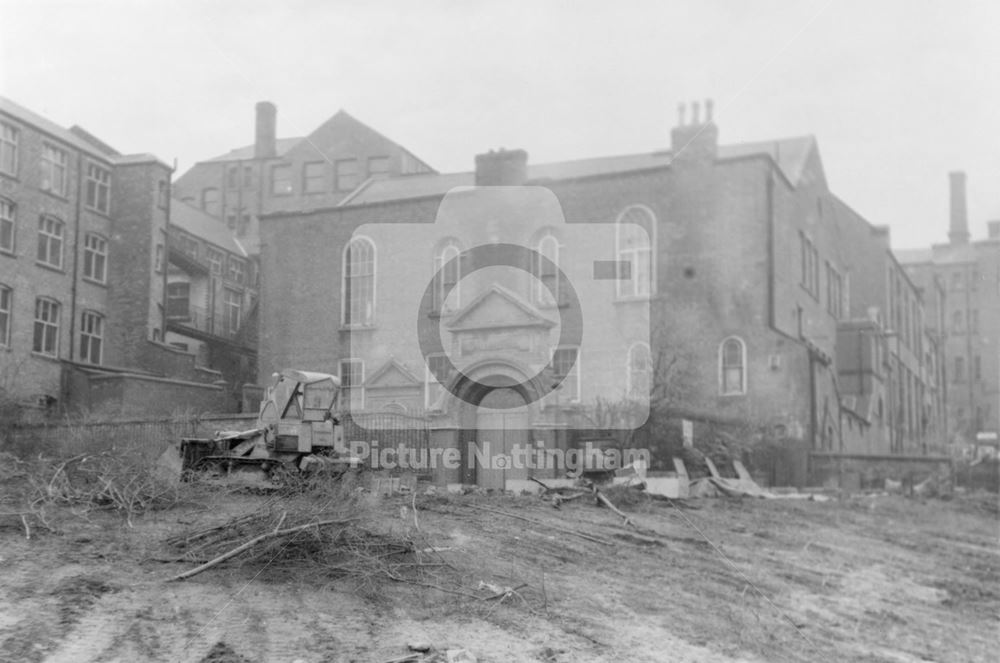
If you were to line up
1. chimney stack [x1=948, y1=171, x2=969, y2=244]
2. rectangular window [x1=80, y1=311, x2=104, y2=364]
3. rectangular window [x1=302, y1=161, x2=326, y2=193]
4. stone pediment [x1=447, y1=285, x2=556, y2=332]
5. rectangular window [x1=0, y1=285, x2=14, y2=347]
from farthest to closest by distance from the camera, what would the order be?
chimney stack [x1=948, y1=171, x2=969, y2=244]
rectangular window [x1=302, y1=161, x2=326, y2=193]
rectangular window [x1=80, y1=311, x2=104, y2=364]
rectangular window [x1=0, y1=285, x2=14, y2=347]
stone pediment [x1=447, y1=285, x2=556, y2=332]

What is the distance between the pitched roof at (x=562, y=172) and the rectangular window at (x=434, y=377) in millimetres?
5747

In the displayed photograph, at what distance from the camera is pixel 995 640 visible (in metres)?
15.4

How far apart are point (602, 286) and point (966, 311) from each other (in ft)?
199

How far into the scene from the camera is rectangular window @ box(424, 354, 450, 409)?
102 feet

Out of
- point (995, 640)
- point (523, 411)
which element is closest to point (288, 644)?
point (995, 640)

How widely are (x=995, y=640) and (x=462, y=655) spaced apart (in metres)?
8.84

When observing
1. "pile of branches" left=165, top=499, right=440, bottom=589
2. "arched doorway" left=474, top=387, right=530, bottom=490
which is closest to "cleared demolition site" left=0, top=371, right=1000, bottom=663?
"pile of branches" left=165, top=499, right=440, bottom=589

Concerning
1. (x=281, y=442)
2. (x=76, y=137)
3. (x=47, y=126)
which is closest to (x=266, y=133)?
(x=76, y=137)

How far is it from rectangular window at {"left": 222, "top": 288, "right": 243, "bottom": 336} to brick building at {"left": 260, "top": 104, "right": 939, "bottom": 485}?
7.17m

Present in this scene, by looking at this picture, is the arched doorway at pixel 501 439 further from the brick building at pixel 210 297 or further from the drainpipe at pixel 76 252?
the drainpipe at pixel 76 252

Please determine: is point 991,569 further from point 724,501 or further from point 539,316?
point 539,316

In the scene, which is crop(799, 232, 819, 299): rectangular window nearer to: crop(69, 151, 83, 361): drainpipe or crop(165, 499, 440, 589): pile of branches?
crop(69, 151, 83, 361): drainpipe

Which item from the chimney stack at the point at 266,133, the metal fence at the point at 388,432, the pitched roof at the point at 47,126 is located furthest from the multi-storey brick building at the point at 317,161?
the metal fence at the point at 388,432

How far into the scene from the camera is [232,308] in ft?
142
